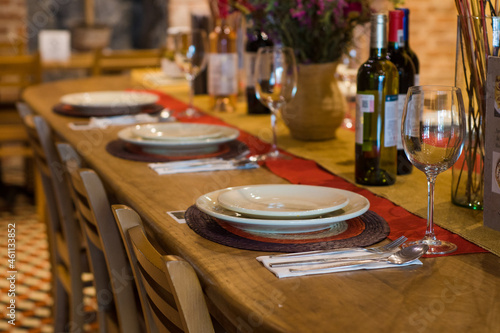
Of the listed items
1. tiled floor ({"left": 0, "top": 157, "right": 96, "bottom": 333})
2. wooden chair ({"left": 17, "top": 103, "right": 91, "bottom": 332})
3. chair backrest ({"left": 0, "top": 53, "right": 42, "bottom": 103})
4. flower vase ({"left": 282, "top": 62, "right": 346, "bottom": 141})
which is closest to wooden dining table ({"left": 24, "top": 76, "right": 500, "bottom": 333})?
flower vase ({"left": 282, "top": 62, "right": 346, "bottom": 141})

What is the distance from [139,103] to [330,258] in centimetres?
144

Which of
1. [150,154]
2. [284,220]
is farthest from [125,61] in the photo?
[284,220]

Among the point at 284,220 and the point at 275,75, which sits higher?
the point at 275,75

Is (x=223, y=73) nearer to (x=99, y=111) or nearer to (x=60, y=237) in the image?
(x=99, y=111)

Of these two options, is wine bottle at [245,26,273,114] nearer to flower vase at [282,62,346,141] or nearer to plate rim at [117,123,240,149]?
flower vase at [282,62,346,141]

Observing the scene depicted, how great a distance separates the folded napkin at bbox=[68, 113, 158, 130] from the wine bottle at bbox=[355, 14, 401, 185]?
865 millimetres

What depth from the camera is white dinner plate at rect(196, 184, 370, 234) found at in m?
0.97

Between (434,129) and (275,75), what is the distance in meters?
0.64

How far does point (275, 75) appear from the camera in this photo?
1517 millimetres

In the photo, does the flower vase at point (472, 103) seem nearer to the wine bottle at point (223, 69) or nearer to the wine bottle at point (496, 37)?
the wine bottle at point (496, 37)

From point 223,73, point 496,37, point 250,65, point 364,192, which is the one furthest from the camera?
point 223,73

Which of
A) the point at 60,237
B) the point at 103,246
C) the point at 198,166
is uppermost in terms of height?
the point at 198,166

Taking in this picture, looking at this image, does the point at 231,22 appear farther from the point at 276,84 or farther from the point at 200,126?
the point at 276,84

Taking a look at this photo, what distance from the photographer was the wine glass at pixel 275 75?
59.7 inches
